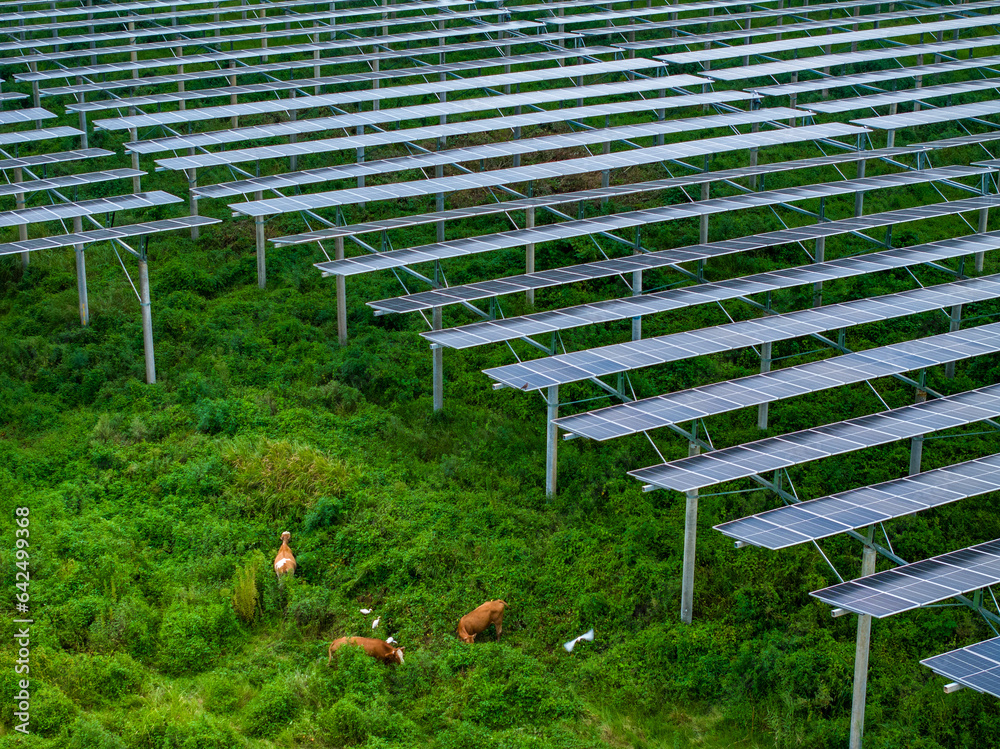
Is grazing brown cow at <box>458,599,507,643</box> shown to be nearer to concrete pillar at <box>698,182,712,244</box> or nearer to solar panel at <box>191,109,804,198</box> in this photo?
solar panel at <box>191,109,804,198</box>

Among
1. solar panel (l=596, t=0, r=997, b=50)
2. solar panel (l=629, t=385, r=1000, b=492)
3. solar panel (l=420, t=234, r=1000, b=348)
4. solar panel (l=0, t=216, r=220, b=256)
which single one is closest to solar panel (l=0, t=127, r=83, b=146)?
solar panel (l=0, t=216, r=220, b=256)

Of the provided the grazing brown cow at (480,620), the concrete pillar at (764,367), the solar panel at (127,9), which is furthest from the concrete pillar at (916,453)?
the solar panel at (127,9)

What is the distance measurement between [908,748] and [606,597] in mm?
5580

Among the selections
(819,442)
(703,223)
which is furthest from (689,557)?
(703,223)

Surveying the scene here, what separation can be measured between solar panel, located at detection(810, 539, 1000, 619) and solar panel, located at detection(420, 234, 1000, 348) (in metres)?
9.14

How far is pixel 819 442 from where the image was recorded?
22.1 meters

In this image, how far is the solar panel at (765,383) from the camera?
22.5 meters

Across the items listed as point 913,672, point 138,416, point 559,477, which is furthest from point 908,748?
point 138,416

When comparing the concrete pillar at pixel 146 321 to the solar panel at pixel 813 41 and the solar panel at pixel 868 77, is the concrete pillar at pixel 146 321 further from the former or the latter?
the solar panel at pixel 813 41

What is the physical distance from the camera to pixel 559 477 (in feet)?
83.5

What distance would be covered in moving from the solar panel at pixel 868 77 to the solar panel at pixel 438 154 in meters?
1.97

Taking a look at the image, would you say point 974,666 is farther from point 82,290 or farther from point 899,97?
point 899,97

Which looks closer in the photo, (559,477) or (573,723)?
(573,723)

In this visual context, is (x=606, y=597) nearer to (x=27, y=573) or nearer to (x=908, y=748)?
(x=908, y=748)
